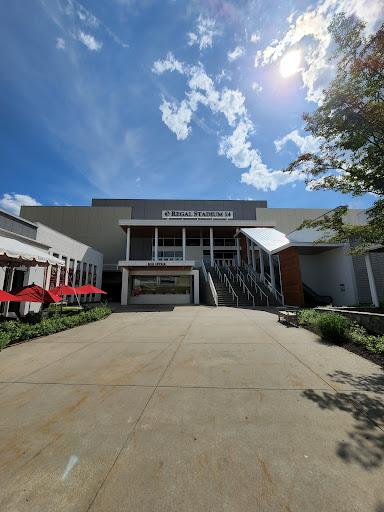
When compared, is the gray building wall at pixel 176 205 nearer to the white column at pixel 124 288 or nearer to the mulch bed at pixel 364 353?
the white column at pixel 124 288

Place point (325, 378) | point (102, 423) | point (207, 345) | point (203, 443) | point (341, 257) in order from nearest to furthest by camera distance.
Result: 1. point (203, 443)
2. point (102, 423)
3. point (325, 378)
4. point (207, 345)
5. point (341, 257)

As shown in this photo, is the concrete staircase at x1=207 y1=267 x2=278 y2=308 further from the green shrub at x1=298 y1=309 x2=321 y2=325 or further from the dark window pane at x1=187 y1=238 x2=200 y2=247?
the dark window pane at x1=187 y1=238 x2=200 y2=247

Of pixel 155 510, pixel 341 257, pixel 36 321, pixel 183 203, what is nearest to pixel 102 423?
pixel 155 510

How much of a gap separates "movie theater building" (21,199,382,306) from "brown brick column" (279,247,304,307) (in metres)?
0.07

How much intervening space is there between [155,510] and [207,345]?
4861 millimetres

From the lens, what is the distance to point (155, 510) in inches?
67.1

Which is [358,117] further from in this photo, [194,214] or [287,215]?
[287,215]

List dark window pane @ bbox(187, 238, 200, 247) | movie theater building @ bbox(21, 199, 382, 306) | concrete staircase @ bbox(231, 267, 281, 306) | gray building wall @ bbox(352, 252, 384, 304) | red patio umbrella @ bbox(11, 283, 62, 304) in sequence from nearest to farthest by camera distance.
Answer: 1. red patio umbrella @ bbox(11, 283, 62, 304)
2. gray building wall @ bbox(352, 252, 384, 304)
3. movie theater building @ bbox(21, 199, 382, 306)
4. concrete staircase @ bbox(231, 267, 281, 306)
5. dark window pane @ bbox(187, 238, 200, 247)

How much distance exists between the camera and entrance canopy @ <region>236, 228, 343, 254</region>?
57.3ft

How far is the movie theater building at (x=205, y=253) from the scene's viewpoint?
18.1 m

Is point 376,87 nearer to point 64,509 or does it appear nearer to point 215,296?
point 64,509

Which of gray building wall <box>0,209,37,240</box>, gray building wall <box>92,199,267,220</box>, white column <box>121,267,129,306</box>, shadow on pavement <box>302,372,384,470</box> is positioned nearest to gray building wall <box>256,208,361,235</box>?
gray building wall <box>92,199,267,220</box>

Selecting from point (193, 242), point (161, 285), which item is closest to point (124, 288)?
point (161, 285)

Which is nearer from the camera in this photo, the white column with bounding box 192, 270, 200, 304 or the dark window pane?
the white column with bounding box 192, 270, 200, 304
